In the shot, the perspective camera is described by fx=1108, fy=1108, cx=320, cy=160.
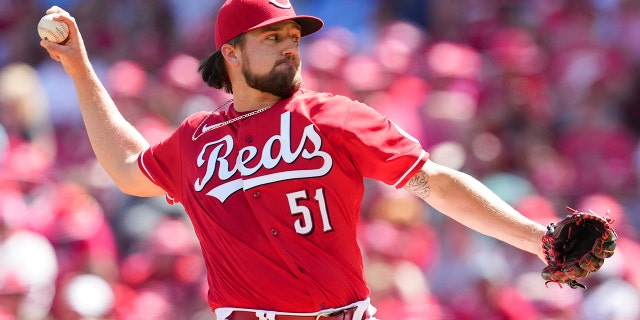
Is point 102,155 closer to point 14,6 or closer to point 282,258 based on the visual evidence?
point 282,258

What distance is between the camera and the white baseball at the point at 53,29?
4148 millimetres

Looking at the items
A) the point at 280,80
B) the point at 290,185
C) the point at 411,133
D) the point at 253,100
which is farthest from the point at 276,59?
the point at 411,133

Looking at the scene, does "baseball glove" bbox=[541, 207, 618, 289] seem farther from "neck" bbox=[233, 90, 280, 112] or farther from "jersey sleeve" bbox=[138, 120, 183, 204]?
"jersey sleeve" bbox=[138, 120, 183, 204]

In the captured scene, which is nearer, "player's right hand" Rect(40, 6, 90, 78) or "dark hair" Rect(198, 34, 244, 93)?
"dark hair" Rect(198, 34, 244, 93)

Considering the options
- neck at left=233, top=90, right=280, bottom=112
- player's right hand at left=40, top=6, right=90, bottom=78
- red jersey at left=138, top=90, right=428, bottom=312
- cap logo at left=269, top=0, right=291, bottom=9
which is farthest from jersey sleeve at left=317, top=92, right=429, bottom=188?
player's right hand at left=40, top=6, right=90, bottom=78

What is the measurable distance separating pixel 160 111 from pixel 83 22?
1.92m

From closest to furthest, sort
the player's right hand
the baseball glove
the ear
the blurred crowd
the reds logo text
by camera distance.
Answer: the baseball glove → the reds logo text → the ear → the player's right hand → the blurred crowd

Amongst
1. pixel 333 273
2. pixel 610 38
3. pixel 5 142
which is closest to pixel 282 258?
pixel 333 273

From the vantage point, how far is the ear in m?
3.94

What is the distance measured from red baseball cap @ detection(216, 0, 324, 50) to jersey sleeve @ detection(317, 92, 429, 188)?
1.24 feet

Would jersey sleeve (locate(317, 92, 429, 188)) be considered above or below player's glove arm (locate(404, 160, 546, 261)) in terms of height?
above

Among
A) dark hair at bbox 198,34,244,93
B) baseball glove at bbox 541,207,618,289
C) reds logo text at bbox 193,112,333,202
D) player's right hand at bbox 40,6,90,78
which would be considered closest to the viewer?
baseball glove at bbox 541,207,618,289

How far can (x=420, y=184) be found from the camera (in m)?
3.63

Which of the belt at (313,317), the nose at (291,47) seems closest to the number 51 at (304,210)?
the belt at (313,317)
